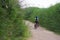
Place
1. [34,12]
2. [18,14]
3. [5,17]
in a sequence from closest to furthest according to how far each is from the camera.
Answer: [5,17] < [18,14] < [34,12]

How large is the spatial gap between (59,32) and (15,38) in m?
9.17

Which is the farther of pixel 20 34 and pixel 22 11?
pixel 22 11

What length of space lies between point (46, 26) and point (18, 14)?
10.5 meters

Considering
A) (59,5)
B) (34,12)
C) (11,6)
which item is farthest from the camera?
(34,12)

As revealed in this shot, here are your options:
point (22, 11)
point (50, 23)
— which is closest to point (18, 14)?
point (22, 11)

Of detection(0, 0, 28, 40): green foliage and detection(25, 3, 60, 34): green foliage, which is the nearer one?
detection(0, 0, 28, 40): green foliage

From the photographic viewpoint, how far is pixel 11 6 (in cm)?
952

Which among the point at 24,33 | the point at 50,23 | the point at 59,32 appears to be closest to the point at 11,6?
the point at 24,33

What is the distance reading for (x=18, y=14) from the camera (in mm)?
10383

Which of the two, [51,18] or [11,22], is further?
[51,18]

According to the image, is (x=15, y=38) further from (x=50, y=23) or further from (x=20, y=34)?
(x=50, y=23)

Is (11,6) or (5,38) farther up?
(11,6)

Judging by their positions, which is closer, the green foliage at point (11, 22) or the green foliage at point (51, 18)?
the green foliage at point (11, 22)

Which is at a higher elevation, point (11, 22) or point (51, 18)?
point (11, 22)
